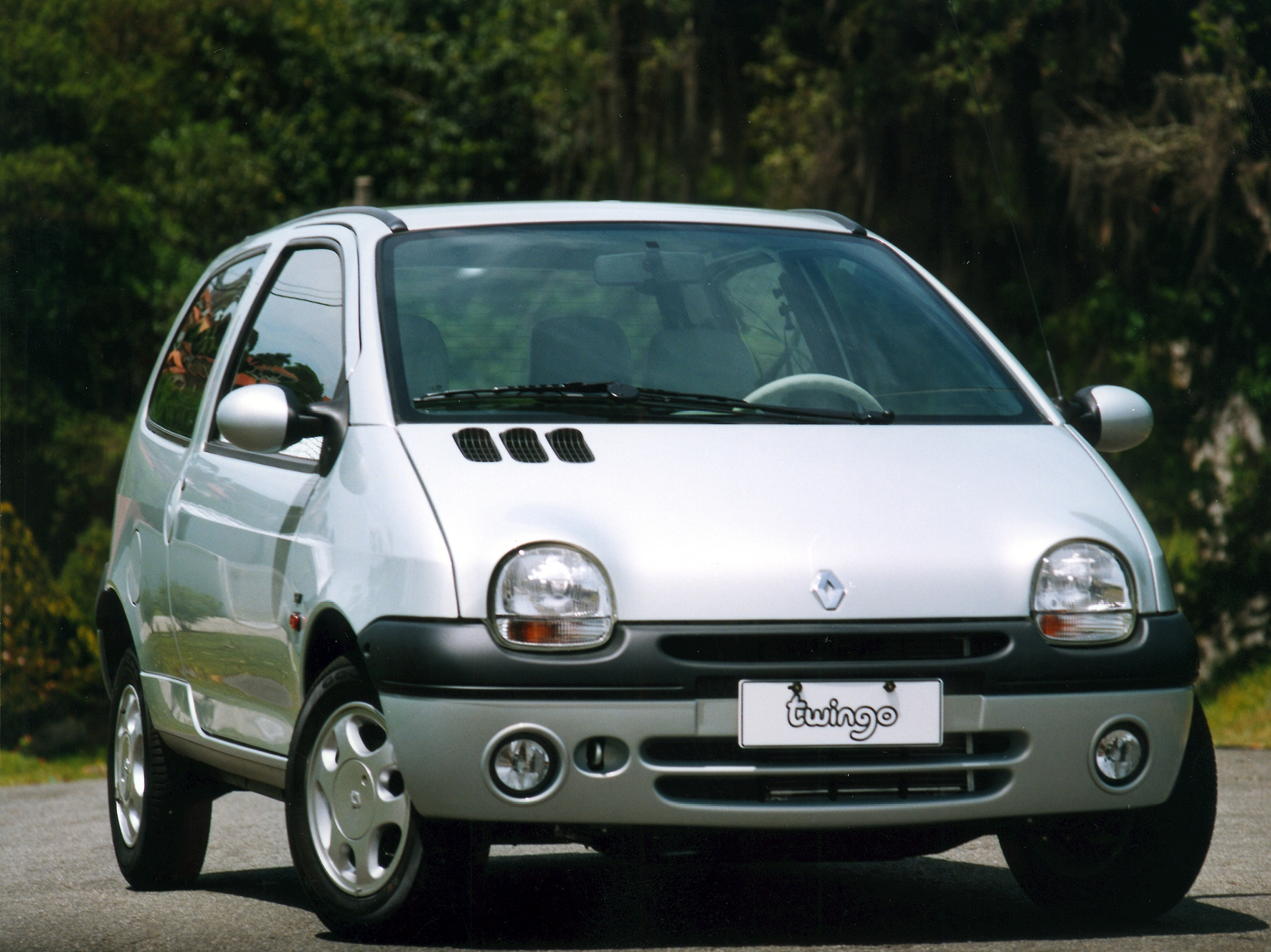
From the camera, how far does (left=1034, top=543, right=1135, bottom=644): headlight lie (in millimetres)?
4266

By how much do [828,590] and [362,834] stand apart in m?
1.11

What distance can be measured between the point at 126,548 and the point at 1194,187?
9404 millimetres

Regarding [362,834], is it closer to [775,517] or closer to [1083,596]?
[775,517]

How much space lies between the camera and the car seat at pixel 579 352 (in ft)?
16.1

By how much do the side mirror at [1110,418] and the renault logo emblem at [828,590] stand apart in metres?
1.22

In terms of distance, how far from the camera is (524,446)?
177 inches

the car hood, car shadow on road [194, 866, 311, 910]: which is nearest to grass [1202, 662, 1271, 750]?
car shadow on road [194, 866, 311, 910]

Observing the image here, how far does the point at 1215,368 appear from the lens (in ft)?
48.4

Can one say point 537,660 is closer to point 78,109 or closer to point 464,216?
point 464,216

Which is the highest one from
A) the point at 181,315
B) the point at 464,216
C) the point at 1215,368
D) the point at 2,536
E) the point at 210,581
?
the point at 464,216

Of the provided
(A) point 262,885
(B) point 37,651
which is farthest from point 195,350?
(B) point 37,651

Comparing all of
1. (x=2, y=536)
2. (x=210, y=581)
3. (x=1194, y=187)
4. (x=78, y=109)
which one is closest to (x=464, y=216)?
(x=210, y=581)

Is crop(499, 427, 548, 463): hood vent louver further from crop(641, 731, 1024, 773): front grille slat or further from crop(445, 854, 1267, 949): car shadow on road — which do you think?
crop(445, 854, 1267, 949): car shadow on road

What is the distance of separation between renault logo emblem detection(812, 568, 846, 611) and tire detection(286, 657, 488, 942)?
0.83 m
